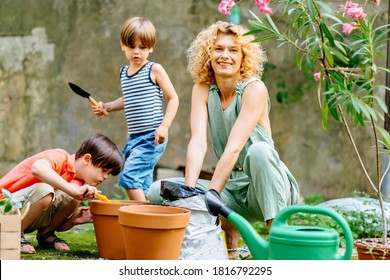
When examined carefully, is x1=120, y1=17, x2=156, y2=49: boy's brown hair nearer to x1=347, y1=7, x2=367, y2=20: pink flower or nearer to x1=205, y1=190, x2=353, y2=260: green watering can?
x1=347, y1=7, x2=367, y2=20: pink flower

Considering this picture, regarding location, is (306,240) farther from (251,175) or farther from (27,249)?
(27,249)

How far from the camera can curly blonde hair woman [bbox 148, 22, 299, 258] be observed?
9.30 ft

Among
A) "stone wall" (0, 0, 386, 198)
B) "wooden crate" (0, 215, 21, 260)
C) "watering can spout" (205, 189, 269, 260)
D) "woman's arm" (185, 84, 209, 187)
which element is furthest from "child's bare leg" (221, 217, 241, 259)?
"stone wall" (0, 0, 386, 198)

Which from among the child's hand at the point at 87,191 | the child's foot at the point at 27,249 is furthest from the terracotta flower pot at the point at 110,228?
the child's foot at the point at 27,249

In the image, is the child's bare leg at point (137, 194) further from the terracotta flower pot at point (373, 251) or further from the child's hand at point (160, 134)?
the terracotta flower pot at point (373, 251)

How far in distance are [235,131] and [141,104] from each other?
3.04 feet

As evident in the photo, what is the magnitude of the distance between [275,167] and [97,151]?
81 cm

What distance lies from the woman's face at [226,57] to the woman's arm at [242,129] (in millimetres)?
119

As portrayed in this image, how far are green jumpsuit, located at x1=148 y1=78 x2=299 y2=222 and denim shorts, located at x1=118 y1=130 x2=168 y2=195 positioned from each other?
22.7 inches

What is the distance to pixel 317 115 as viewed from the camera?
17.6ft

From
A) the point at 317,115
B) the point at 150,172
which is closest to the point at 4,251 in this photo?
the point at 150,172

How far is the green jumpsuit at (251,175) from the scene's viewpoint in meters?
2.82

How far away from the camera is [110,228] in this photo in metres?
2.92

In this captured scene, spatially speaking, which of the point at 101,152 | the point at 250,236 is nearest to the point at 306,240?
the point at 250,236
